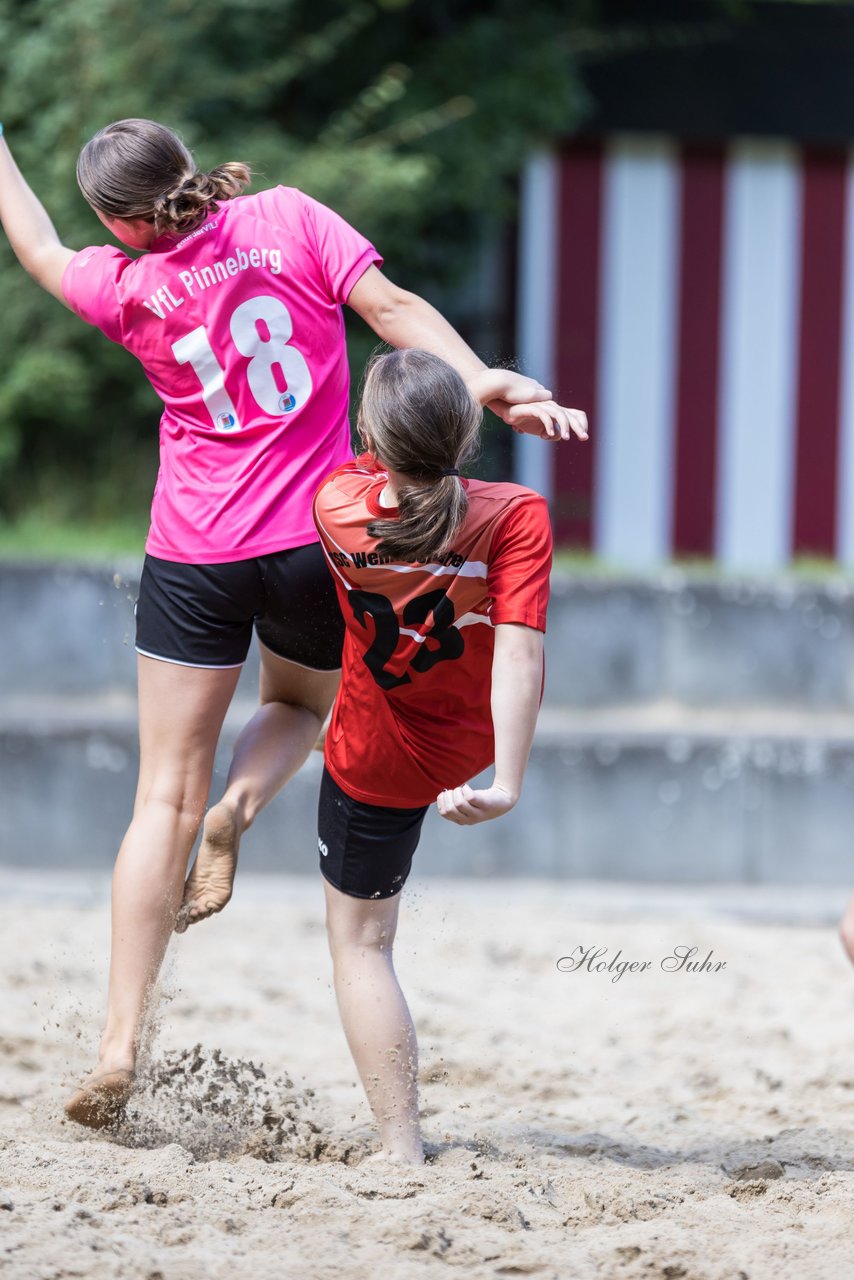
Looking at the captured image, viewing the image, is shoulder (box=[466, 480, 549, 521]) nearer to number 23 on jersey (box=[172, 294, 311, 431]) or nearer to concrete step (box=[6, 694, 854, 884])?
number 23 on jersey (box=[172, 294, 311, 431])

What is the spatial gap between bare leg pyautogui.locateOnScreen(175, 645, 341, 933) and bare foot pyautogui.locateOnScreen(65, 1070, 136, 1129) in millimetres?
286

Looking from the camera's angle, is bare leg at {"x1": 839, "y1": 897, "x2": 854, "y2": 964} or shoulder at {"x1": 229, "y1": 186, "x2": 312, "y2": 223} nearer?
bare leg at {"x1": 839, "y1": 897, "x2": 854, "y2": 964}

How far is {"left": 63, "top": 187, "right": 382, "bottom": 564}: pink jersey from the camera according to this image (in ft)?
8.63

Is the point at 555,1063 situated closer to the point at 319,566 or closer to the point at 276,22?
the point at 319,566

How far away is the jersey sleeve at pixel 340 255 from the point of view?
104 inches

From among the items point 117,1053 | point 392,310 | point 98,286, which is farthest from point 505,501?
point 117,1053

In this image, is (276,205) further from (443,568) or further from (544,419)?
(443,568)

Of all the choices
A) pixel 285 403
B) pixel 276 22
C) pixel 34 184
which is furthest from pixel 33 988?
pixel 276 22

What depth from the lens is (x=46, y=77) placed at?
688cm

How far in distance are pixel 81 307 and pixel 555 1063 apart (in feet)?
6.66

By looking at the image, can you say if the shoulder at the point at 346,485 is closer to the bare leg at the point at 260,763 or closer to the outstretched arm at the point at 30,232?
the bare leg at the point at 260,763

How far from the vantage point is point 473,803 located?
86.6 inches

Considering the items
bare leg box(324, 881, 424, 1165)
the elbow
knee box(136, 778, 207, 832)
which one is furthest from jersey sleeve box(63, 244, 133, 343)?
bare leg box(324, 881, 424, 1165)

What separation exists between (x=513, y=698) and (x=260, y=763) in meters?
0.78
